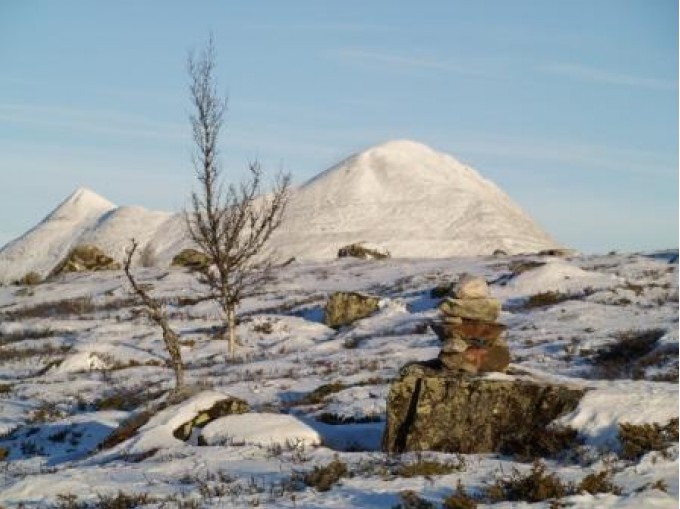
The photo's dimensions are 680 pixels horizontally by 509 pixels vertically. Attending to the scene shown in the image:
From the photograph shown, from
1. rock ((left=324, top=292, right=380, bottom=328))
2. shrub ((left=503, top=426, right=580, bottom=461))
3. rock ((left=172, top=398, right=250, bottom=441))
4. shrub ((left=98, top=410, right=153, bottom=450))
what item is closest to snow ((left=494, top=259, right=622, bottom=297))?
rock ((left=324, top=292, right=380, bottom=328))

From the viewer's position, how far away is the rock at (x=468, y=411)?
1049cm

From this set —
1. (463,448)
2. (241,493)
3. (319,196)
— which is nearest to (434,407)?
(463,448)

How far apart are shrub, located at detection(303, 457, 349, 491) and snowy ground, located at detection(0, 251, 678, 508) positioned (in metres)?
0.10

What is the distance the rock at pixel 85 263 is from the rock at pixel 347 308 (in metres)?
32.6

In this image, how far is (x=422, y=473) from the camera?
9.09 m

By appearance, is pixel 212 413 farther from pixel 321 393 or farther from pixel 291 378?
pixel 291 378

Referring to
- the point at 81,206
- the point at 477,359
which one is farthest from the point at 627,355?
the point at 81,206

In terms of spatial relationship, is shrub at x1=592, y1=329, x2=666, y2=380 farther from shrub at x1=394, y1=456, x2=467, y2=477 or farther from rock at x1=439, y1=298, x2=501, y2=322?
shrub at x1=394, y1=456, x2=467, y2=477

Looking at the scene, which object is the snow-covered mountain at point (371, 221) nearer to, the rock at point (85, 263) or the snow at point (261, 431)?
the rock at point (85, 263)

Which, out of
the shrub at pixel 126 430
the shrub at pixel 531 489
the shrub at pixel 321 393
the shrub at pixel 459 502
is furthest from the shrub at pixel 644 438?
the shrub at pixel 126 430

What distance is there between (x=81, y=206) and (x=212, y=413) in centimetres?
12954

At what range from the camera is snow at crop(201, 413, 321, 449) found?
38.7 feet

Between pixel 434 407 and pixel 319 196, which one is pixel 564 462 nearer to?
pixel 434 407

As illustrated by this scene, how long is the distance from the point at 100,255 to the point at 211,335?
34.7 metres
